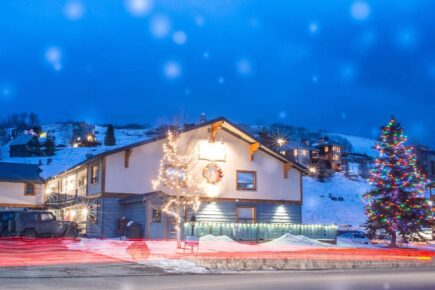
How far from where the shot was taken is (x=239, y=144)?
1503 inches

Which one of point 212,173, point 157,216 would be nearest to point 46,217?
point 157,216

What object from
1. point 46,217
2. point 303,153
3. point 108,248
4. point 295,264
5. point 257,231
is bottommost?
point 295,264

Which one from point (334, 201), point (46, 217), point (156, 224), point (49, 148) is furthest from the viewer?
point (49, 148)

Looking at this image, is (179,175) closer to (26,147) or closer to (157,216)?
(157,216)

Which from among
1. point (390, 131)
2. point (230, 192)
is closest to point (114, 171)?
point (230, 192)

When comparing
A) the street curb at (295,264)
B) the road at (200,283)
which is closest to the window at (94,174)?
the street curb at (295,264)

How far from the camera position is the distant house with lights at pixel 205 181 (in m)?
33.6

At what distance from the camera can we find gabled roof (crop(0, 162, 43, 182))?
5231cm

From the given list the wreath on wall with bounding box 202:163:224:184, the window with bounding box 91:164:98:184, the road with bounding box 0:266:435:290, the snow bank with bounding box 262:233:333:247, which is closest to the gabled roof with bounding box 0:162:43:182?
the window with bounding box 91:164:98:184

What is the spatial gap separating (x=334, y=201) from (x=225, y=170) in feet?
151

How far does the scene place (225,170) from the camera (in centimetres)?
3725

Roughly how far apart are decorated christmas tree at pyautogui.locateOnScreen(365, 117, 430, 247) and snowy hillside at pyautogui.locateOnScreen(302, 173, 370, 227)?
31373 mm

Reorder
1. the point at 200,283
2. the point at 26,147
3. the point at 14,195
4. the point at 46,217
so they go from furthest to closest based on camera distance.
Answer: the point at 26,147 < the point at 14,195 < the point at 46,217 < the point at 200,283

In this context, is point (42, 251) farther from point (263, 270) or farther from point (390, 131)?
point (390, 131)
